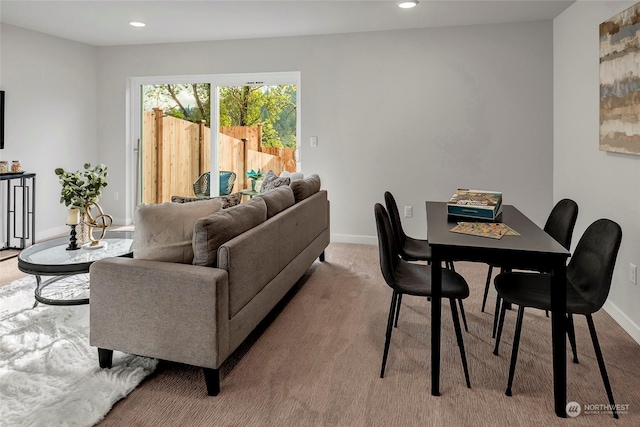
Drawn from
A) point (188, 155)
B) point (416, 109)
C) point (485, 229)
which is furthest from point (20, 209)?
point (485, 229)

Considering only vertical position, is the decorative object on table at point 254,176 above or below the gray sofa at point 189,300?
above

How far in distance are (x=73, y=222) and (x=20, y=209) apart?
2461 mm

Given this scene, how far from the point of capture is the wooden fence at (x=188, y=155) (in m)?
5.59

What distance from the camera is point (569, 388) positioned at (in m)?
2.10

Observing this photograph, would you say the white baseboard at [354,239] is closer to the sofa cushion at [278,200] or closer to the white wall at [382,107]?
the white wall at [382,107]

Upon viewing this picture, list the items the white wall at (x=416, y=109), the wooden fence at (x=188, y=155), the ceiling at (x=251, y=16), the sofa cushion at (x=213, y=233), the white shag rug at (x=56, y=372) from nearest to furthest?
the white shag rug at (x=56, y=372) < the sofa cushion at (x=213, y=233) < the ceiling at (x=251, y=16) < the white wall at (x=416, y=109) < the wooden fence at (x=188, y=155)

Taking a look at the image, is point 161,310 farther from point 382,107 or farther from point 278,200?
point 382,107

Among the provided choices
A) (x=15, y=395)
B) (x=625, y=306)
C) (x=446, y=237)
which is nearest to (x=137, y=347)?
(x=15, y=395)

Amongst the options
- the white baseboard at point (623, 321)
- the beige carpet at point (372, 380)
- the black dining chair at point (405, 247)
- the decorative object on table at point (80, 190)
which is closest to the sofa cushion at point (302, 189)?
the black dining chair at point (405, 247)

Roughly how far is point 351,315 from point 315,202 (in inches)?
46.6

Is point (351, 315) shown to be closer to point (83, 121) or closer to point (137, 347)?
point (137, 347)

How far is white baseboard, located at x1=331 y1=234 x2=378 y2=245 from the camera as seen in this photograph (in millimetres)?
5176

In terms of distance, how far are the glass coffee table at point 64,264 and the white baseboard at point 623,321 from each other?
10.4 ft

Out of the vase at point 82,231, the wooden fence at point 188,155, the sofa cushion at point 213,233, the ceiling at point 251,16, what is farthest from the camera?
the wooden fence at point 188,155
